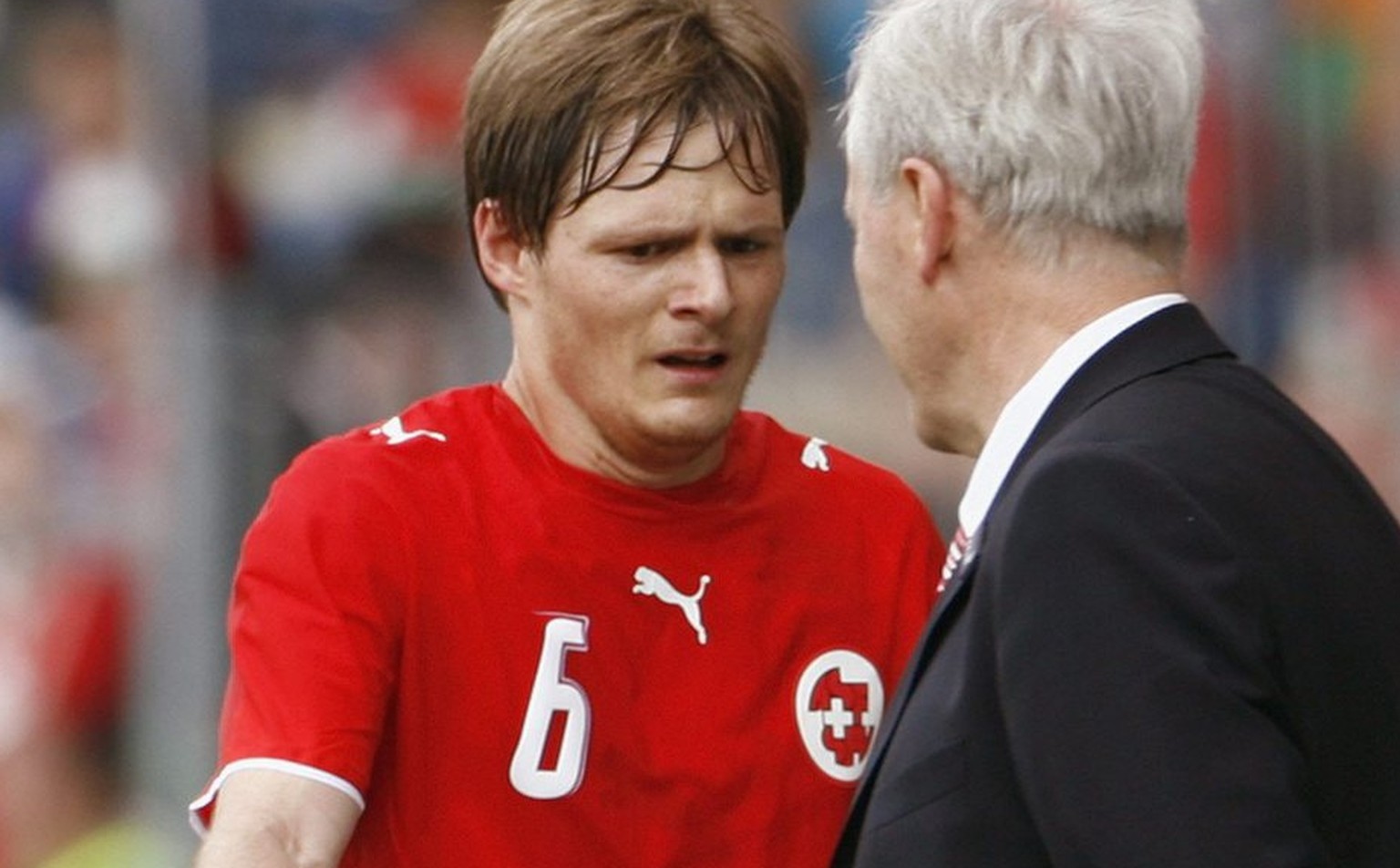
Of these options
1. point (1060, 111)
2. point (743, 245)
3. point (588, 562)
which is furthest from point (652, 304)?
point (1060, 111)

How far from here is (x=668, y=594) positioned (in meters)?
2.88

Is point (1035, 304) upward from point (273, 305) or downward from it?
upward

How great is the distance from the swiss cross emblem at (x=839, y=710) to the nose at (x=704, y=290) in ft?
1.30

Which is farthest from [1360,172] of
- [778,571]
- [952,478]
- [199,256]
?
[778,571]

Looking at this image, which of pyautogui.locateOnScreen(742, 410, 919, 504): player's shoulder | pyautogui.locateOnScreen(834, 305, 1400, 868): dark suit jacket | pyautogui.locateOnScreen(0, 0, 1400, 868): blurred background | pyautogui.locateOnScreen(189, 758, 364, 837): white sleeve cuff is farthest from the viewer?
pyautogui.locateOnScreen(0, 0, 1400, 868): blurred background

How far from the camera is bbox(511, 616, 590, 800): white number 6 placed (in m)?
2.75

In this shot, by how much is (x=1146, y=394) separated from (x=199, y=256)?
12.2 feet

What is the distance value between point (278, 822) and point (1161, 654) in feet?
2.86

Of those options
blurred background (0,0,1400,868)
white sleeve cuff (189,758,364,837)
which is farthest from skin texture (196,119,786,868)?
blurred background (0,0,1400,868)

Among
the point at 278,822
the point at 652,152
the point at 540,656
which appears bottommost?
the point at 278,822

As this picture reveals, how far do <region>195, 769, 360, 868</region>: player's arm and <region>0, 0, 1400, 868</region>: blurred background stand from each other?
3.10 meters

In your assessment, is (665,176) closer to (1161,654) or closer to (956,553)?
(956,553)

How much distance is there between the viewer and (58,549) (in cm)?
592

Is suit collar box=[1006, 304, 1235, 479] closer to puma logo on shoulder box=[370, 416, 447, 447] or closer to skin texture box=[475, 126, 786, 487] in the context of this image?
skin texture box=[475, 126, 786, 487]
